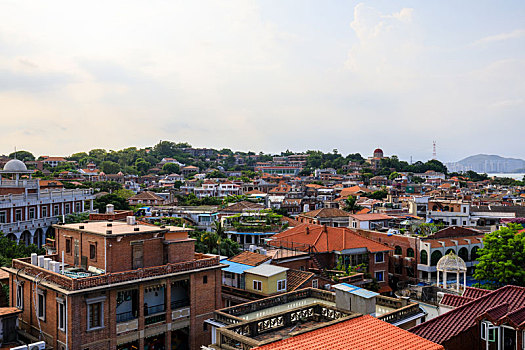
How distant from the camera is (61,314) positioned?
1994 cm

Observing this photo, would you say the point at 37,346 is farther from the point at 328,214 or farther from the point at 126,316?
the point at 328,214

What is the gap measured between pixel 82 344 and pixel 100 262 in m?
4.20

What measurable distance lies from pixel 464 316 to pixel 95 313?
16.0 metres

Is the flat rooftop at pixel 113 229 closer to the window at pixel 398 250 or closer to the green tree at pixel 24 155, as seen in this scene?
the window at pixel 398 250

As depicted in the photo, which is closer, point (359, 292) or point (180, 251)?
point (359, 292)

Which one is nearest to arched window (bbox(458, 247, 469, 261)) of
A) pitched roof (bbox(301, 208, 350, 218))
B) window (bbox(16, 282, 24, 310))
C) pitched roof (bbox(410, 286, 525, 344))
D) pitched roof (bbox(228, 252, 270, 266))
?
pitched roof (bbox(301, 208, 350, 218))

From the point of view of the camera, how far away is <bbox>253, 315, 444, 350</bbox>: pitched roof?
10930 millimetres

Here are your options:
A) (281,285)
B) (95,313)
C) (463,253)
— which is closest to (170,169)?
(463,253)

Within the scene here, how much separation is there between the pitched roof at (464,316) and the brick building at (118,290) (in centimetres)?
1352

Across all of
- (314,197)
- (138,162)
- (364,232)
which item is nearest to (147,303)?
(364,232)

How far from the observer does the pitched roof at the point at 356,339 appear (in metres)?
10.9

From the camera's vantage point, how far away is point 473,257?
45750 millimetres

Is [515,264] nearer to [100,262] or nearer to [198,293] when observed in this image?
[198,293]

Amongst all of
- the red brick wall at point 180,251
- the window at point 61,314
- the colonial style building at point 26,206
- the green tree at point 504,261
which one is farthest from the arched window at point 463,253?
the colonial style building at point 26,206
